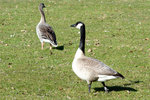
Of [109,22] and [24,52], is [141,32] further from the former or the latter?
[24,52]

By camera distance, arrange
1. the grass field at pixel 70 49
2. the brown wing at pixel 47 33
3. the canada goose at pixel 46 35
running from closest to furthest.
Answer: the grass field at pixel 70 49 → the canada goose at pixel 46 35 → the brown wing at pixel 47 33

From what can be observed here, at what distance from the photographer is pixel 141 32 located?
24.1 meters

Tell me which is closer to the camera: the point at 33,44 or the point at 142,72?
the point at 142,72

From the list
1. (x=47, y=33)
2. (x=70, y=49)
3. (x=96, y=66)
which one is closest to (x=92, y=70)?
(x=96, y=66)

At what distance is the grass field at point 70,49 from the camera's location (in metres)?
13.5

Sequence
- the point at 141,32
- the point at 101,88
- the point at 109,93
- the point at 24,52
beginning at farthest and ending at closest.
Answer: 1. the point at 141,32
2. the point at 24,52
3. the point at 101,88
4. the point at 109,93

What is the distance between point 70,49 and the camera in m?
20.4

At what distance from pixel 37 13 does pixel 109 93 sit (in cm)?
1873

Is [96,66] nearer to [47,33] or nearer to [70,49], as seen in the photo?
[70,49]

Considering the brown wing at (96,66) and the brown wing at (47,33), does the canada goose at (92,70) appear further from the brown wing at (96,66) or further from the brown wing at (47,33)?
the brown wing at (47,33)

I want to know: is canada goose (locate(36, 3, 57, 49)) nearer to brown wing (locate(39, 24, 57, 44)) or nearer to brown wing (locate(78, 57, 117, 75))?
brown wing (locate(39, 24, 57, 44))

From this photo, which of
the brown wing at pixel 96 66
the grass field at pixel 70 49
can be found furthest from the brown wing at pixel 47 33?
the brown wing at pixel 96 66

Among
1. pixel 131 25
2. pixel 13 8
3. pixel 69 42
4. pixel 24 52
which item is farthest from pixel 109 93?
pixel 13 8

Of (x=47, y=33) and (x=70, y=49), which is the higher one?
(x=47, y=33)
